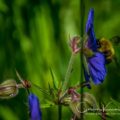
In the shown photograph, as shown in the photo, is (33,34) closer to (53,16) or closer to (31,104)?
(53,16)

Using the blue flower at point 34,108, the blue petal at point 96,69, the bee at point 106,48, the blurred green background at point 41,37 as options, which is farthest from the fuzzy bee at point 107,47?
the blurred green background at point 41,37

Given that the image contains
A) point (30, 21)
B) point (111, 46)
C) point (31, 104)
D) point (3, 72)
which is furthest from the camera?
point (30, 21)

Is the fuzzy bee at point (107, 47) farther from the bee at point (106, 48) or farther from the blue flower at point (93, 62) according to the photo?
the blue flower at point (93, 62)

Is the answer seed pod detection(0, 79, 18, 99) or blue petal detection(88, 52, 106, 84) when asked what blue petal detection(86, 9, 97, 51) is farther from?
seed pod detection(0, 79, 18, 99)

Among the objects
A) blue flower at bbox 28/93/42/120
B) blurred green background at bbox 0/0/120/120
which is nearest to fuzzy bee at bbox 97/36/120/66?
blue flower at bbox 28/93/42/120

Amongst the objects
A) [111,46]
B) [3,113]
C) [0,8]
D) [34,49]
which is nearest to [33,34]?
[34,49]

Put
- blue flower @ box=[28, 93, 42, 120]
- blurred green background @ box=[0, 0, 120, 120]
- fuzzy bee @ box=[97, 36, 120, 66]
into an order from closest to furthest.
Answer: blue flower @ box=[28, 93, 42, 120] < fuzzy bee @ box=[97, 36, 120, 66] < blurred green background @ box=[0, 0, 120, 120]
